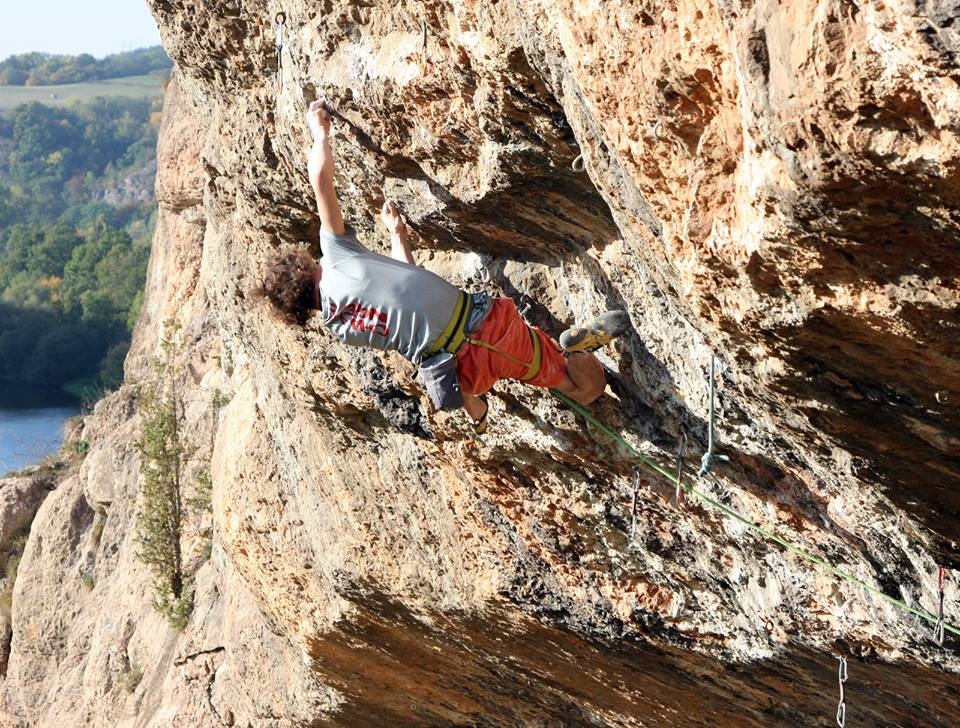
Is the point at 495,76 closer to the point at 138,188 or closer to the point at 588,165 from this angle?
the point at 588,165

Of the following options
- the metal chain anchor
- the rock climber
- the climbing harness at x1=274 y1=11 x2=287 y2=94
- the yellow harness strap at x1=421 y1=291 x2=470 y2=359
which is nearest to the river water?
the climbing harness at x1=274 y1=11 x2=287 y2=94

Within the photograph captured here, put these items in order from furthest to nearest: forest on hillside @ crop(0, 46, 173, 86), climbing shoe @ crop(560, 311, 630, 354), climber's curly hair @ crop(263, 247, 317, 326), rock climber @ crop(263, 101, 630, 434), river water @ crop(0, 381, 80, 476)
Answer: forest on hillside @ crop(0, 46, 173, 86) < river water @ crop(0, 381, 80, 476) < climber's curly hair @ crop(263, 247, 317, 326) < rock climber @ crop(263, 101, 630, 434) < climbing shoe @ crop(560, 311, 630, 354)

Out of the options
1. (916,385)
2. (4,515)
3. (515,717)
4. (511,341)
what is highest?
(916,385)

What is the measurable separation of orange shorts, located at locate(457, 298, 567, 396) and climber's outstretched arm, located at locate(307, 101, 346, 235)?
0.70 metres

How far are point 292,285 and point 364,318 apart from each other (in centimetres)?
34

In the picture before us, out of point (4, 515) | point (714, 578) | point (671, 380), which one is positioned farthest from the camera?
point (4, 515)

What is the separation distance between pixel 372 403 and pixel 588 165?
274 cm

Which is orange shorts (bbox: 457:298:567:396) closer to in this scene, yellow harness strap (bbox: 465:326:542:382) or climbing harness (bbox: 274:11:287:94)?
yellow harness strap (bbox: 465:326:542:382)

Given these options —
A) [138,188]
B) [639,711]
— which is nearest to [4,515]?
[639,711]

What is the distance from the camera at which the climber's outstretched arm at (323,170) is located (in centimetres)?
440

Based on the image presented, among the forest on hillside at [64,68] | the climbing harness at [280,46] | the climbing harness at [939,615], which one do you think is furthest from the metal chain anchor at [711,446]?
the forest on hillside at [64,68]

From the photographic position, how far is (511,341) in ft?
14.6

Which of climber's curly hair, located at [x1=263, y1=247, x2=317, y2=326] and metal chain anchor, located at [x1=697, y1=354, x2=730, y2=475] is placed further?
climber's curly hair, located at [x1=263, y1=247, x2=317, y2=326]

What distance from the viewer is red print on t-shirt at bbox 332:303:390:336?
4469 mm
